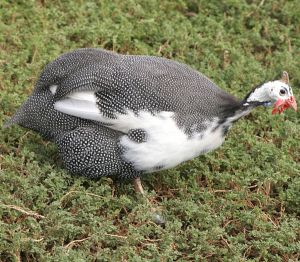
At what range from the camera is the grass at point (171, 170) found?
3.78 meters

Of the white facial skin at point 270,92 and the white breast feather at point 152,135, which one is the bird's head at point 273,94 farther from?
the white breast feather at point 152,135

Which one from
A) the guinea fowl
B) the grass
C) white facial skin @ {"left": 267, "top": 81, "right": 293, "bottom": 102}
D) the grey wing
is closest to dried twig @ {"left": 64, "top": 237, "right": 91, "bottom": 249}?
the grass

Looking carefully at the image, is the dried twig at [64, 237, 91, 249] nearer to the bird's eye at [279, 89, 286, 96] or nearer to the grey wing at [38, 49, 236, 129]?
the grey wing at [38, 49, 236, 129]

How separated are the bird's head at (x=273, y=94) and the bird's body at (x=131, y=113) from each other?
0.01 meters

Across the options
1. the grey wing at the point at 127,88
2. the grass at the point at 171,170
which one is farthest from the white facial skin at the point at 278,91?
the grass at the point at 171,170

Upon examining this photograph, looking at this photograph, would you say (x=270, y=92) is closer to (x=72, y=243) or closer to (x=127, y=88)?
(x=127, y=88)

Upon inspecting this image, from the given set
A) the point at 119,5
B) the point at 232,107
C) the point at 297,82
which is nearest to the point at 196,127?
the point at 232,107

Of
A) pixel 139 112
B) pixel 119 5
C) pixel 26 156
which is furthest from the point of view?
pixel 119 5

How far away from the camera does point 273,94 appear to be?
4.11 metres

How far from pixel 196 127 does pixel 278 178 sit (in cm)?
65

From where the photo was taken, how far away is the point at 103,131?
4.02 metres

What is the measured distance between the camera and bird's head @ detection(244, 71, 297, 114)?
410 cm

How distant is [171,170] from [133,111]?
0.61 m

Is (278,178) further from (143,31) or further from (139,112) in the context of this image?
(143,31)
